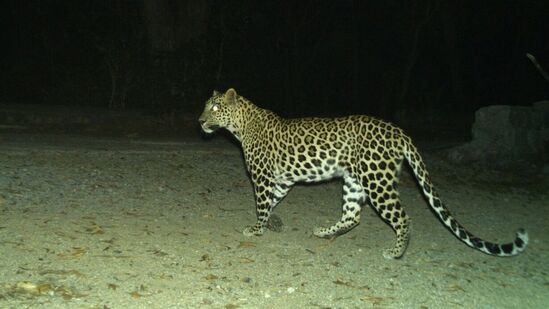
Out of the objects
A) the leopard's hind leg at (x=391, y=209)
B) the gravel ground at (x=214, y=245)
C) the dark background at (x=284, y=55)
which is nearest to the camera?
the gravel ground at (x=214, y=245)

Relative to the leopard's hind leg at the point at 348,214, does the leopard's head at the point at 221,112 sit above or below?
above

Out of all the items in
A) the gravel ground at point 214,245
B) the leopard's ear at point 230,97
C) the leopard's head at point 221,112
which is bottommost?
the gravel ground at point 214,245

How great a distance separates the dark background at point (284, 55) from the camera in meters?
20.4

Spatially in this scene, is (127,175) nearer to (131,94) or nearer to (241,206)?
(241,206)

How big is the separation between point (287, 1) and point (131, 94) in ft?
25.0

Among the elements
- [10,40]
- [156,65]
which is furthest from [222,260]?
[10,40]

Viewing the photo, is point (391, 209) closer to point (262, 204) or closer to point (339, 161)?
point (339, 161)

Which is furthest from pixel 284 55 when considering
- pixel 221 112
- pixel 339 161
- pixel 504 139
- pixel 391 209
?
pixel 391 209

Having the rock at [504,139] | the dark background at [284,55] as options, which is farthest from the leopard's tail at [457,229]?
the dark background at [284,55]

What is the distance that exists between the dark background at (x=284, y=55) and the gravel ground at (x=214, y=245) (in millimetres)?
9163

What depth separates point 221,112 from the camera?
27.8 feet

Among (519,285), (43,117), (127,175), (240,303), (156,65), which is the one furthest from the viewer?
(156,65)

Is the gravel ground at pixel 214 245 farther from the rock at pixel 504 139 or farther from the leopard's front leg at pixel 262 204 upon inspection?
the rock at pixel 504 139

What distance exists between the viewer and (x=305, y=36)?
2495 centimetres
